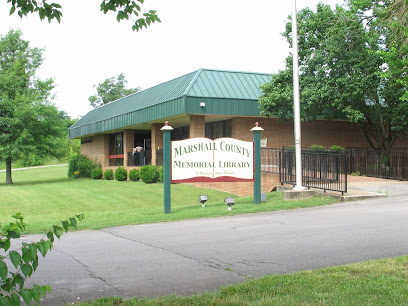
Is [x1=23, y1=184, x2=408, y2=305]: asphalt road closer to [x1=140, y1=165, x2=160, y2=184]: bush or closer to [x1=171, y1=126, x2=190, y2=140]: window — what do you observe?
[x1=140, y1=165, x2=160, y2=184]: bush

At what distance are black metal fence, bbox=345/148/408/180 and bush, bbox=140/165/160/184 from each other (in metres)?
10.2

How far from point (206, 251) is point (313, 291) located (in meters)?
3.06

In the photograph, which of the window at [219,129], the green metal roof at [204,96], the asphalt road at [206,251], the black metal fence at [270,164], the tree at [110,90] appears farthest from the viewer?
the tree at [110,90]

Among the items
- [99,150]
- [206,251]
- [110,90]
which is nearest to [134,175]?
[99,150]

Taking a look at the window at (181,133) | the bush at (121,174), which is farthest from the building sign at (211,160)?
the bush at (121,174)

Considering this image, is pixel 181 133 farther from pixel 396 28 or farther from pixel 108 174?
pixel 396 28

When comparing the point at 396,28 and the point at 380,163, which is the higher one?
the point at 396,28

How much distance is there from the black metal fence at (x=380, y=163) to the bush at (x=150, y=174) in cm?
1021

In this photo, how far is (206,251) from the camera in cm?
773

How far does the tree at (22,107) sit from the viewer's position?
34.7 m

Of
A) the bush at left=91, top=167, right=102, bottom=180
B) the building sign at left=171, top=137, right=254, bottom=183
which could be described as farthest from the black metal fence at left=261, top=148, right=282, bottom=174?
the bush at left=91, top=167, right=102, bottom=180

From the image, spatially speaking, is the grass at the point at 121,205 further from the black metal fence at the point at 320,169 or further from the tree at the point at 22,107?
the tree at the point at 22,107

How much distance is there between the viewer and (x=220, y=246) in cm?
812

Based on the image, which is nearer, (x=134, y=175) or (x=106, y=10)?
(x=106, y=10)
